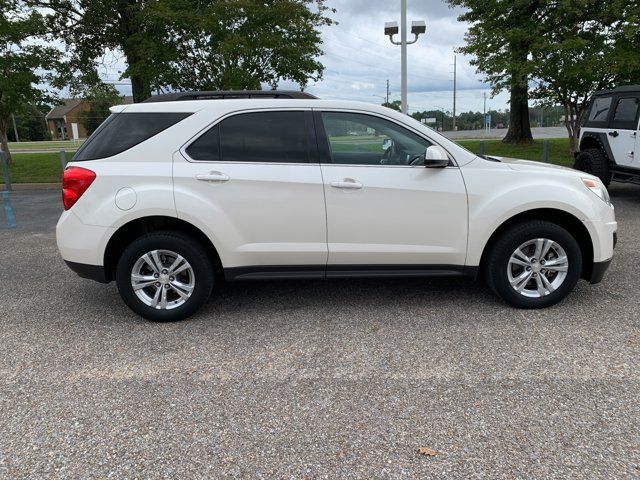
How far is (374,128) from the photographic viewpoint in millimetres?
4113

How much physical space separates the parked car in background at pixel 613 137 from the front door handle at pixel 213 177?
24.4ft

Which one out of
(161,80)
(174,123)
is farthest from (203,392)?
(161,80)

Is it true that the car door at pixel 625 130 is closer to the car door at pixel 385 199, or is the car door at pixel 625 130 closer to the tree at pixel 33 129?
the car door at pixel 385 199

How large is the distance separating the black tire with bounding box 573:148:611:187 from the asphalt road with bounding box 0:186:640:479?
4.73 m

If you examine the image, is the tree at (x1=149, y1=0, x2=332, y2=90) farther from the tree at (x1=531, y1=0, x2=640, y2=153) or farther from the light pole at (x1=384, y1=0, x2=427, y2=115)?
the tree at (x1=531, y1=0, x2=640, y2=153)

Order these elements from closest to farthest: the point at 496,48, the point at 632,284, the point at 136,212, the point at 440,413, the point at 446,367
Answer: the point at 440,413 → the point at 446,367 → the point at 136,212 → the point at 632,284 → the point at 496,48

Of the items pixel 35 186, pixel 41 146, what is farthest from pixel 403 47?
pixel 41 146

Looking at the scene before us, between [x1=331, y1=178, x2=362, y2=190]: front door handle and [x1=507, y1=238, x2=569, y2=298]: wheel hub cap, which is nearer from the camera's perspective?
[x1=331, y1=178, x2=362, y2=190]: front door handle

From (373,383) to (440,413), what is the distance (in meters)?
0.47

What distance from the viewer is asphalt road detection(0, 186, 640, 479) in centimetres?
240

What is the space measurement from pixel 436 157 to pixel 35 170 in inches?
592

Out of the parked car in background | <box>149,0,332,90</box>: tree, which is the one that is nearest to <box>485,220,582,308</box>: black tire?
the parked car in background

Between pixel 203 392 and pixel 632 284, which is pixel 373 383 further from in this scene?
pixel 632 284

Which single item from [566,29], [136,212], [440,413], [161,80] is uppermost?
[566,29]
